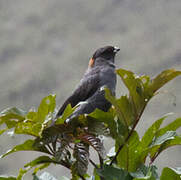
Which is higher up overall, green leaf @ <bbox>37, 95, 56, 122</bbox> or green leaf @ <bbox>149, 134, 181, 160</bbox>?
green leaf @ <bbox>37, 95, 56, 122</bbox>

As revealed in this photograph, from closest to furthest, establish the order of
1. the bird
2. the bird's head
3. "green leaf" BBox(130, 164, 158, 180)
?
"green leaf" BBox(130, 164, 158, 180) < the bird < the bird's head

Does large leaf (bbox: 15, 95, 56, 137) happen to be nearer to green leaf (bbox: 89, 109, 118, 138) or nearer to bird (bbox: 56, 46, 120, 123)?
green leaf (bbox: 89, 109, 118, 138)

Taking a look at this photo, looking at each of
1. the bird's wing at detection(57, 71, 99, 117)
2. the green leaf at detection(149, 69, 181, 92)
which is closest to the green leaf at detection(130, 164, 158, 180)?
the green leaf at detection(149, 69, 181, 92)

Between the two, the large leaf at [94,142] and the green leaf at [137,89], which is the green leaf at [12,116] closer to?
the large leaf at [94,142]

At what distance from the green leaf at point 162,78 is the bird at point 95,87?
2.35 ft

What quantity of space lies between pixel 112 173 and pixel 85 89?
3.19 feet

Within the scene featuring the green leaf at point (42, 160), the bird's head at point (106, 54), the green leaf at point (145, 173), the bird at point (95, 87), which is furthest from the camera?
the bird's head at point (106, 54)

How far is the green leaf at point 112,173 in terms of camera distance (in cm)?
102

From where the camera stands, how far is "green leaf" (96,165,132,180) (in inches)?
40.3

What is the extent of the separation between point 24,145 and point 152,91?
39cm

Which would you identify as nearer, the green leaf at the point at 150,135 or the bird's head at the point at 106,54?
the green leaf at the point at 150,135

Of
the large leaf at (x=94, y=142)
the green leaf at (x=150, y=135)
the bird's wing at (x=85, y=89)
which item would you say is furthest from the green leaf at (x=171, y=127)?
the bird's wing at (x=85, y=89)

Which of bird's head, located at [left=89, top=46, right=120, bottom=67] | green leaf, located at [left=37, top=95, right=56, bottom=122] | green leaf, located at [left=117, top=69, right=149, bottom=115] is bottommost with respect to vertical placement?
green leaf, located at [left=37, top=95, right=56, bottom=122]

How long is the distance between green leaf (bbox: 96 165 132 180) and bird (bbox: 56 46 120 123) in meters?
0.72
